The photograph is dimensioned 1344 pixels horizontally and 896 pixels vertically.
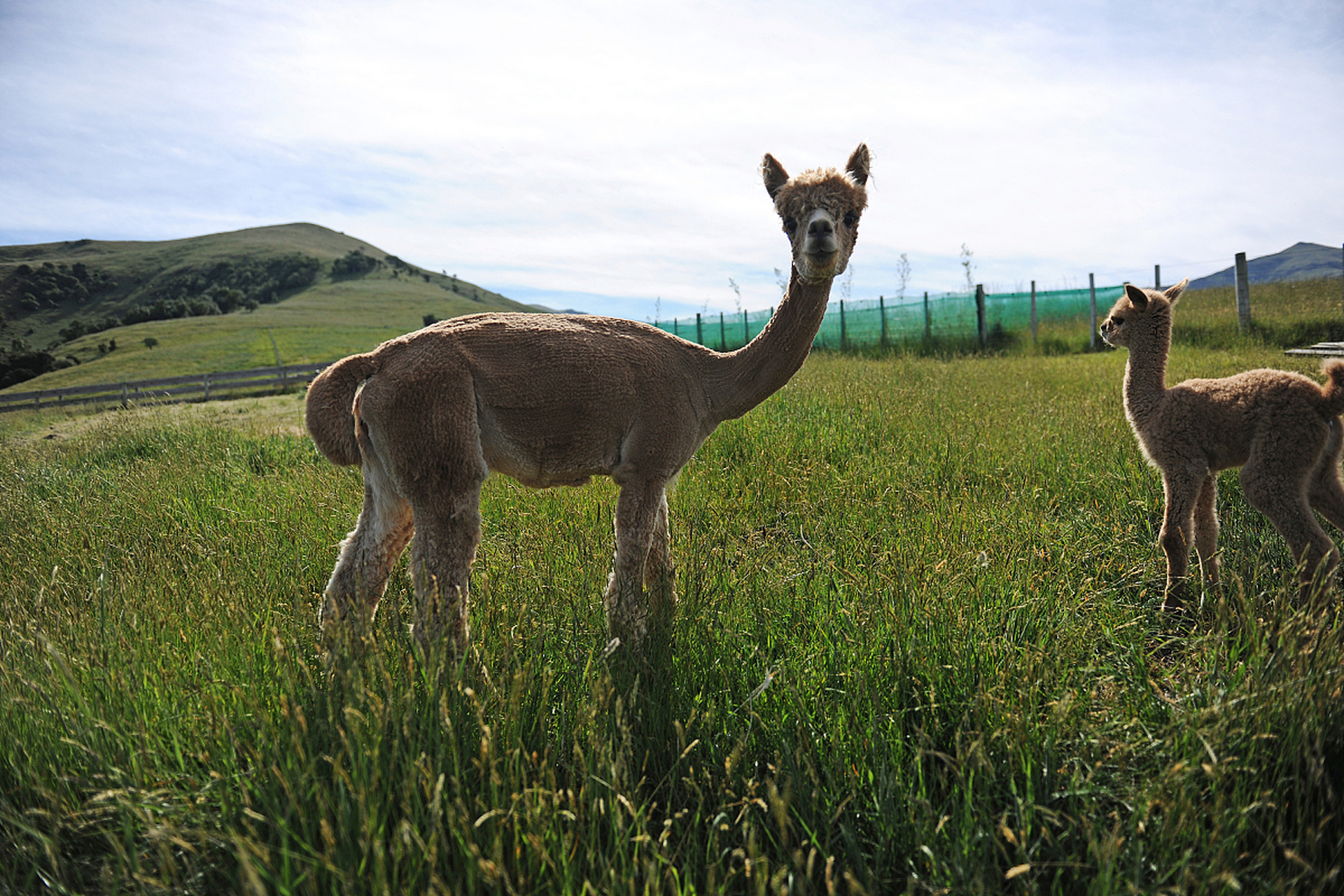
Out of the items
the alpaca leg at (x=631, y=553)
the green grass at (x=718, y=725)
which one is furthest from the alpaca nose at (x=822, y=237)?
the green grass at (x=718, y=725)

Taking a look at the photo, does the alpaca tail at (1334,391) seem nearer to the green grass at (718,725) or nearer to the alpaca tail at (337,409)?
the green grass at (718,725)

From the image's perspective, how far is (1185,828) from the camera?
5.24 feet

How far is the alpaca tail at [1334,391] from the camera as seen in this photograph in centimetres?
268

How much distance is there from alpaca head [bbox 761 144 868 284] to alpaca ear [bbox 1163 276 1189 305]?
5.57 feet

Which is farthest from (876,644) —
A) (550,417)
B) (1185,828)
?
(550,417)

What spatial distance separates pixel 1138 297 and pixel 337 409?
146 inches

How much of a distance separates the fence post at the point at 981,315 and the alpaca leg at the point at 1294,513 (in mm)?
15590

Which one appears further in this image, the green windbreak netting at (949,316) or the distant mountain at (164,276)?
the distant mountain at (164,276)

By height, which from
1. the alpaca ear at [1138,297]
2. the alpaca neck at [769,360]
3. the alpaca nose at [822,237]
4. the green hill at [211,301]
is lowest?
the alpaca neck at [769,360]

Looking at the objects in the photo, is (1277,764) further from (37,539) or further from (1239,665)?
(37,539)

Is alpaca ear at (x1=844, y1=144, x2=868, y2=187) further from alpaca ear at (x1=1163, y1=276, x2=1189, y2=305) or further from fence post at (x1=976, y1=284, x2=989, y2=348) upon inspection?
fence post at (x1=976, y1=284, x2=989, y2=348)

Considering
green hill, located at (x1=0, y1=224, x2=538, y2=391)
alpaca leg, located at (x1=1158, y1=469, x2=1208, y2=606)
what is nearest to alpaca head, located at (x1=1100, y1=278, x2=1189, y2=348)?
alpaca leg, located at (x1=1158, y1=469, x2=1208, y2=606)

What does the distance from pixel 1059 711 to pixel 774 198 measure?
92.7 inches

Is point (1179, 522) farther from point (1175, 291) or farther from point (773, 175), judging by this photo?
point (773, 175)
